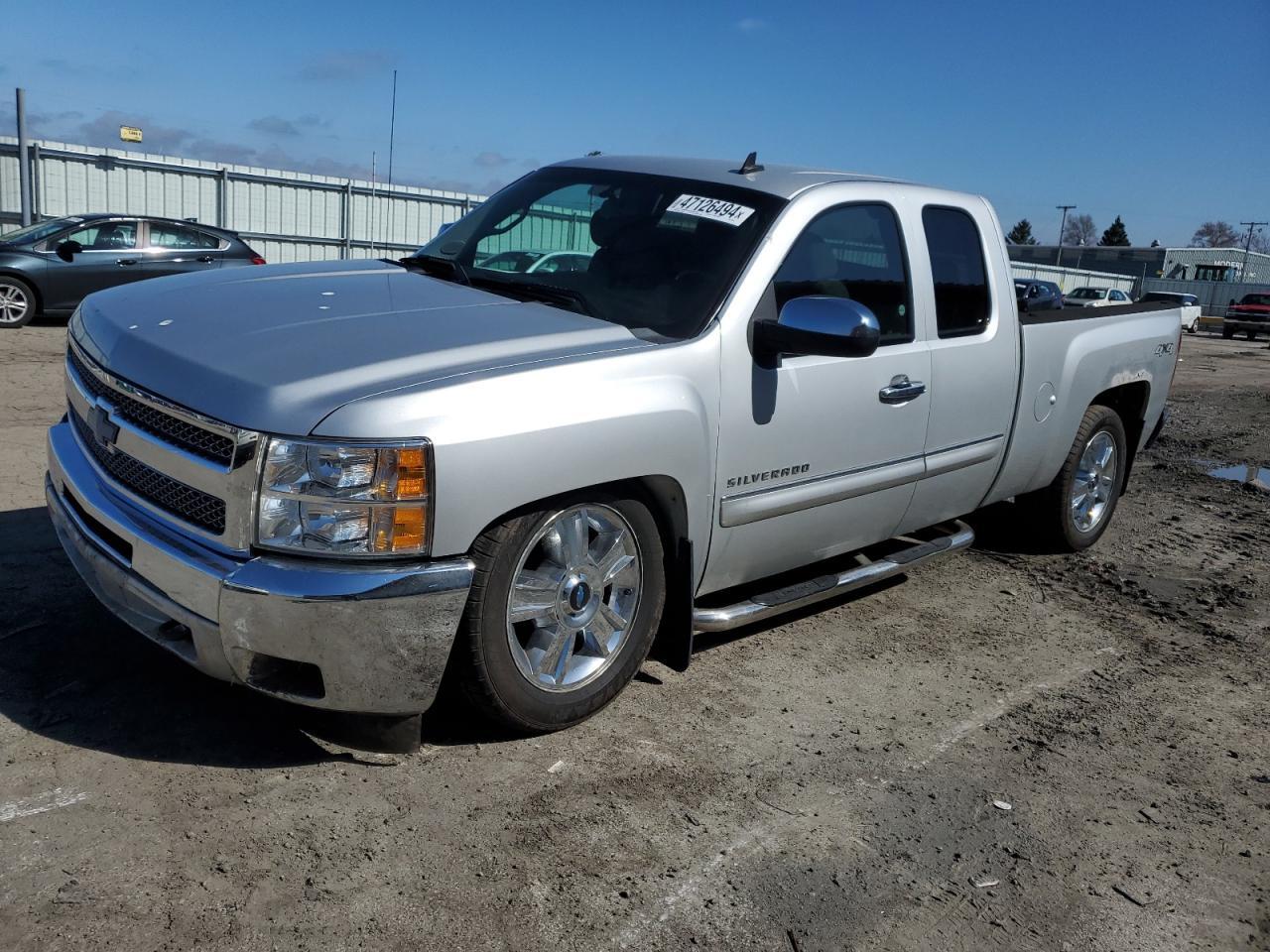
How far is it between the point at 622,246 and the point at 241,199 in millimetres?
19895

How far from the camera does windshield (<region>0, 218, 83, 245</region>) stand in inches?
528


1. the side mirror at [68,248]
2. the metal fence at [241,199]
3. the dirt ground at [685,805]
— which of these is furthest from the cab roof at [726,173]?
the metal fence at [241,199]

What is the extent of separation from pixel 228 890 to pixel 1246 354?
3079 centimetres

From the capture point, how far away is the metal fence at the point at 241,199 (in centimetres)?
1947

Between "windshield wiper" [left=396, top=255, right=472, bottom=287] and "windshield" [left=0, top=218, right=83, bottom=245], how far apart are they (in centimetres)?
1113

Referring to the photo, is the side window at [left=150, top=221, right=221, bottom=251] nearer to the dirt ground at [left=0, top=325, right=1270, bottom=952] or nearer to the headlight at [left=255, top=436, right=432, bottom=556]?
the dirt ground at [left=0, top=325, right=1270, bottom=952]

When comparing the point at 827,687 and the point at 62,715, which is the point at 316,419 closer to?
the point at 62,715

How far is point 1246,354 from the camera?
28234 millimetres

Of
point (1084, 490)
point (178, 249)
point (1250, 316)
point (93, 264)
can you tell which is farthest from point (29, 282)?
point (1250, 316)

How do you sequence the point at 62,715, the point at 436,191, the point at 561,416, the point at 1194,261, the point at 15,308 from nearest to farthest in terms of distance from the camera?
the point at 561,416, the point at 62,715, the point at 15,308, the point at 436,191, the point at 1194,261

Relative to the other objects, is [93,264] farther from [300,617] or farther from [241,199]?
[300,617]

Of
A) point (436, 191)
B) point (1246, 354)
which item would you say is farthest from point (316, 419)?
point (1246, 354)

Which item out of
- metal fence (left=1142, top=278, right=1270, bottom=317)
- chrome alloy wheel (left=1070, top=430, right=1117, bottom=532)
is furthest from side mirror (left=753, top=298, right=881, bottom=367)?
metal fence (left=1142, top=278, right=1270, bottom=317)

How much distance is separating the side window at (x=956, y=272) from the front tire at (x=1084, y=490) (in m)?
1.30
